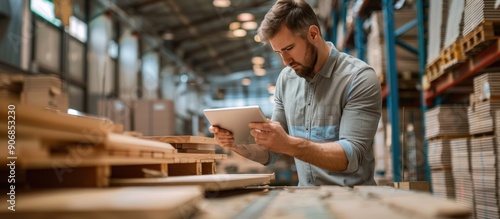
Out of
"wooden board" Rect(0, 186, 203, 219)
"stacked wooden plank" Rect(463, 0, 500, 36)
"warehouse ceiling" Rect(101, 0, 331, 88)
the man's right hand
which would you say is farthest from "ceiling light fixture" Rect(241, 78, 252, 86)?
"wooden board" Rect(0, 186, 203, 219)

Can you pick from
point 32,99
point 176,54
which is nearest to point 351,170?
point 32,99

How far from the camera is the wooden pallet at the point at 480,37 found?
4.69 meters

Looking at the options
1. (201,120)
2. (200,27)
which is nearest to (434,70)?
(200,27)

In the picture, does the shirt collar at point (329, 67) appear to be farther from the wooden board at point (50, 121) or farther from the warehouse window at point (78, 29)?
the warehouse window at point (78, 29)

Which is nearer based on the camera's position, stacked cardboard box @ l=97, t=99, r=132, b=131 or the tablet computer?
the tablet computer

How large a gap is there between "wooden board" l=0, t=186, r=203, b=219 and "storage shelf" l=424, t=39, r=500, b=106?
4.16 m

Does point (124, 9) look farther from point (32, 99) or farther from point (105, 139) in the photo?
point (105, 139)

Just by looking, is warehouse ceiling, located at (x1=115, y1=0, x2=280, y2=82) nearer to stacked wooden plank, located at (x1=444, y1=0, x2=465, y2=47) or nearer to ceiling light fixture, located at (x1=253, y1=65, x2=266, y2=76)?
ceiling light fixture, located at (x1=253, y1=65, x2=266, y2=76)

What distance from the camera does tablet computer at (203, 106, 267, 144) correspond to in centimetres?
293

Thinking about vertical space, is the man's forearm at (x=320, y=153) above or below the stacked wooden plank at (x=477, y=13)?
below

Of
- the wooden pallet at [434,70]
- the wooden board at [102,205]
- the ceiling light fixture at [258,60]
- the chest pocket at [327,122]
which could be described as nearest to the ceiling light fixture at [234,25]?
the ceiling light fixture at [258,60]

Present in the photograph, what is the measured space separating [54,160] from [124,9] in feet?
52.5

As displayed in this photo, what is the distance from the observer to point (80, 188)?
1.82 meters

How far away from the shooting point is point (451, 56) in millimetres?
5777
